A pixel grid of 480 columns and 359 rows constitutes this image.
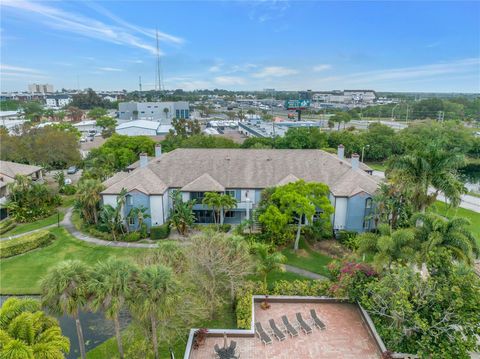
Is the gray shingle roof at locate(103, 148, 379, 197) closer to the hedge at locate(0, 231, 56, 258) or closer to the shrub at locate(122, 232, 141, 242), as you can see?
the shrub at locate(122, 232, 141, 242)

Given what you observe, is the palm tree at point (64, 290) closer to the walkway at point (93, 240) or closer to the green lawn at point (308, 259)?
the walkway at point (93, 240)

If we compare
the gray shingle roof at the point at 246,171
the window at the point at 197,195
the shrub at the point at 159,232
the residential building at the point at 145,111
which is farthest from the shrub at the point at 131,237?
the residential building at the point at 145,111

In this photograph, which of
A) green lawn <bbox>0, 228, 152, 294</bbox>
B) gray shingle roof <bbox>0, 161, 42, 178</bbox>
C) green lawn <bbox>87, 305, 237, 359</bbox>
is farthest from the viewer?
gray shingle roof <bbox>0, 161, 42, 178</bbox>

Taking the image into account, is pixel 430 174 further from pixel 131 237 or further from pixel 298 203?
pixel 131 237

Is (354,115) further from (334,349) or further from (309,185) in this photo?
(334,349)

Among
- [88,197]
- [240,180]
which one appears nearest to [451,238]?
[240,180]

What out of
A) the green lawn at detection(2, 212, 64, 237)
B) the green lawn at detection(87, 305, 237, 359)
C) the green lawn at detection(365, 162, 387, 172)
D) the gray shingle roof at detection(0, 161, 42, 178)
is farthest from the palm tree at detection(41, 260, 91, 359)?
the green lawn at detection(365, 162, 387, 172)

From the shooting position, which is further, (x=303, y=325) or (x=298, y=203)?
(x=298, y=203)
